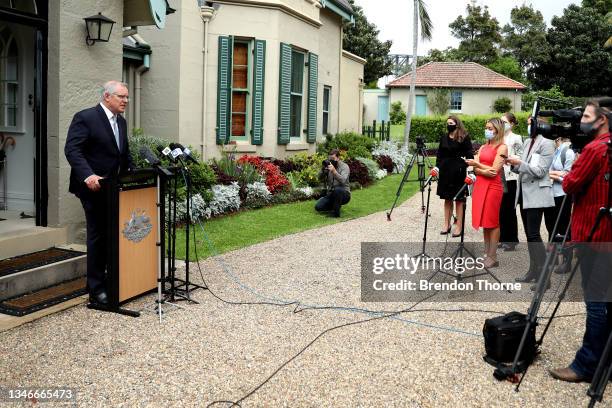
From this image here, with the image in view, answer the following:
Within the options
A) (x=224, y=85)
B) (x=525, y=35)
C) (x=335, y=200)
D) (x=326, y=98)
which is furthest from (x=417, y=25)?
(x=525, y=35)

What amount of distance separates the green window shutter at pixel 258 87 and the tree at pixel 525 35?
127 feet

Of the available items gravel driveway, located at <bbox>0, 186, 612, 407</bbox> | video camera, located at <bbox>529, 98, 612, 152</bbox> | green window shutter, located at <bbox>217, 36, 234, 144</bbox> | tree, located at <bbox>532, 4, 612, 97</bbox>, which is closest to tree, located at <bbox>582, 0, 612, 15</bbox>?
tree, located at <bbox>532, 4, 612, 97</bbox>

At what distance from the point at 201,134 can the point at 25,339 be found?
8.70 m

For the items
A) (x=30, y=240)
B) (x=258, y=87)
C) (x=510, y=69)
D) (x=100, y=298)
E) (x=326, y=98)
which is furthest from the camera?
(x=510, y=69)

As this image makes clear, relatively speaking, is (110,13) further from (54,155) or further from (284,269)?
(284,269)

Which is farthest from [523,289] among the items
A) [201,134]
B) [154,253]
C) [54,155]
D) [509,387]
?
[201,134]

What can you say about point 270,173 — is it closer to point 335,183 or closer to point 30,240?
point 335,183

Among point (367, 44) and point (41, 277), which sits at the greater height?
point (367, 44)

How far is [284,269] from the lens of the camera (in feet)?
25.4

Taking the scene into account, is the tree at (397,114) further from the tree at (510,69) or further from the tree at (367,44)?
the tree at (510,69)

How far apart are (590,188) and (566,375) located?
1320mm

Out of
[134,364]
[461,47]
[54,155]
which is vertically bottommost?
[134,364]

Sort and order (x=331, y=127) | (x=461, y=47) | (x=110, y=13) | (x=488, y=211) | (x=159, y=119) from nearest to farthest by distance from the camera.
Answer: (x=488, y=211)
(x=110, y=13)
(x=159, y=119)
(x=331, y=127)
(x=461, y=47)

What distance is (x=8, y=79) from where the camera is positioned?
326 inches
